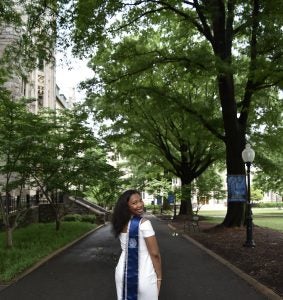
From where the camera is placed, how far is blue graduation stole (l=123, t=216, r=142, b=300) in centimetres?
466

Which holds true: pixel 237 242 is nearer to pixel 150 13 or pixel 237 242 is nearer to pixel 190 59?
pixel 190 59

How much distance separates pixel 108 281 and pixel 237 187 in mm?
12244

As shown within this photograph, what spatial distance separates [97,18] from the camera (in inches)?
740

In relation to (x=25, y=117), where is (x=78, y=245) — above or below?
below

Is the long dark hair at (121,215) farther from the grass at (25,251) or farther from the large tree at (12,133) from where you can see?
the large tree at (12,133)

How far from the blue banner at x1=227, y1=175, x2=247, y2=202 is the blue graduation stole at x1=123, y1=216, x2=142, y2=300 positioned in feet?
57.1

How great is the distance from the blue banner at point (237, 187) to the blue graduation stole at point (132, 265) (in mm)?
17407

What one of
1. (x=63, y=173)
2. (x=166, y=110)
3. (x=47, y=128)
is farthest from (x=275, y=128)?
(x=47, y=128)

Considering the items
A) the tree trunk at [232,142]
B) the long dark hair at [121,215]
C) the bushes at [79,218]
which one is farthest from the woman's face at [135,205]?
the bushes at [79,218]

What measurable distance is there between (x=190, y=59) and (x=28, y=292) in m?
11.9

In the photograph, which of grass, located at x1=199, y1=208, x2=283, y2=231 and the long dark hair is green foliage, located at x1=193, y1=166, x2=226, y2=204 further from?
the long dark hair

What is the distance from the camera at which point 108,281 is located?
10453mm

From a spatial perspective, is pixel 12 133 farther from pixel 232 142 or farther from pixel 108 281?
pixel 232 142

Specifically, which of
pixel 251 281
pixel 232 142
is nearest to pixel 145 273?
pixel 251 281
